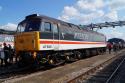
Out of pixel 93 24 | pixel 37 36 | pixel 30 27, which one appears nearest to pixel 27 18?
pixel 30 27

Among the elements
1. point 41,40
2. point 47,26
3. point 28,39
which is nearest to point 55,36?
point 47,26

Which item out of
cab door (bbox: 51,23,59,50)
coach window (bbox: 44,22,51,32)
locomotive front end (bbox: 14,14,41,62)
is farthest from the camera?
cab door (bbox: 51,23,59,50)

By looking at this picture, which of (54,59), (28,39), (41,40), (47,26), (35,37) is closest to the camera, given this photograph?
(35,37)

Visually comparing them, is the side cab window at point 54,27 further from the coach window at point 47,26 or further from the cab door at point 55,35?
the coach window at point 47,26

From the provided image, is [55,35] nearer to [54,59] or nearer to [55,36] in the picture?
[55,36]

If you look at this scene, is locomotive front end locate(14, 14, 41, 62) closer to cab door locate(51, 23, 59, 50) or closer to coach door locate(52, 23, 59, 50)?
cab door locate(51, 23, 59, 50)

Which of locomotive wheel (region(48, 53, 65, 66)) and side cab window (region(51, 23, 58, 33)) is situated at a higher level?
side cab window (region(51, 23, 58, 33))

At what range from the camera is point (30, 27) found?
15797 mm

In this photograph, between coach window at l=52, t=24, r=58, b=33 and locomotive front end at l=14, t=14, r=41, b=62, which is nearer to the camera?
locomotive front end at l=14, t=14, r=41, b=62

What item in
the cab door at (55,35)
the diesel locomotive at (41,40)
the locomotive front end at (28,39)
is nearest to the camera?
the locomotive front end at (28,39)

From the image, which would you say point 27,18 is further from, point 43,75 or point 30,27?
point 43,75

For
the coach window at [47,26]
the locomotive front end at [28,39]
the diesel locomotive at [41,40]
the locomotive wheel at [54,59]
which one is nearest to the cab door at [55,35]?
the diesel locomotive at [41,40]

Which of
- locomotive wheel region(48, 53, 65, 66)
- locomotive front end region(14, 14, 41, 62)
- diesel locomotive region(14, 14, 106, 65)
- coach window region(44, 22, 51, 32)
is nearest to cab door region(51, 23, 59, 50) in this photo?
diesel locomotive region(14, 14, 106, 65)

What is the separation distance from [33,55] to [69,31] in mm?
5962
